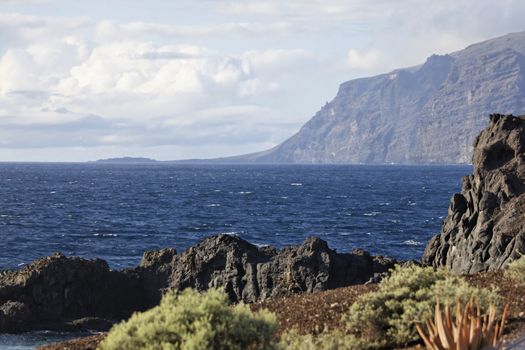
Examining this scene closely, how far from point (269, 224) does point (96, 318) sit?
47.0 metres

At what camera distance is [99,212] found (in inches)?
3543

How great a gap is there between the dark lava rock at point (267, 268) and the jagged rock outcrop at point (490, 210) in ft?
9.78

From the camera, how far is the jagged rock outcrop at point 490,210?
2762 cm

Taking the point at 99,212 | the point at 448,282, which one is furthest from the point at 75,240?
the point at 448,282

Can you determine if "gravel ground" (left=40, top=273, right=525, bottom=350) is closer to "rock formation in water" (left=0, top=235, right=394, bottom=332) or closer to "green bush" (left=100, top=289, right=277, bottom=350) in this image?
"green bush" (left=100, top=289, right=277, bottom=350)

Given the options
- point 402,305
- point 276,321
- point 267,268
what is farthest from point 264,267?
point 276,321

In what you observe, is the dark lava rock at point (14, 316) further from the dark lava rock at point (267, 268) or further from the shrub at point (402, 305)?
the shrub at point (402, 305)

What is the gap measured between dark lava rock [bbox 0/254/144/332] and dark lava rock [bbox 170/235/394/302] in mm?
2446

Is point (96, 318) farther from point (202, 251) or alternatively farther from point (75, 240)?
point (75, 240)

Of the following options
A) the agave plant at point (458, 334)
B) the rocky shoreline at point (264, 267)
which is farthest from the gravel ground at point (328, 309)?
the rocky shoreline at point (264, 267)

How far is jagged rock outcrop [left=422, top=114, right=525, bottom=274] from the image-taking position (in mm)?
27625

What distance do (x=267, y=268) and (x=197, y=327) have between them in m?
20.8

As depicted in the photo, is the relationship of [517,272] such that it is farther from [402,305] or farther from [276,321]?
[276,321]

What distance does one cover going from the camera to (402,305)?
14.0m
